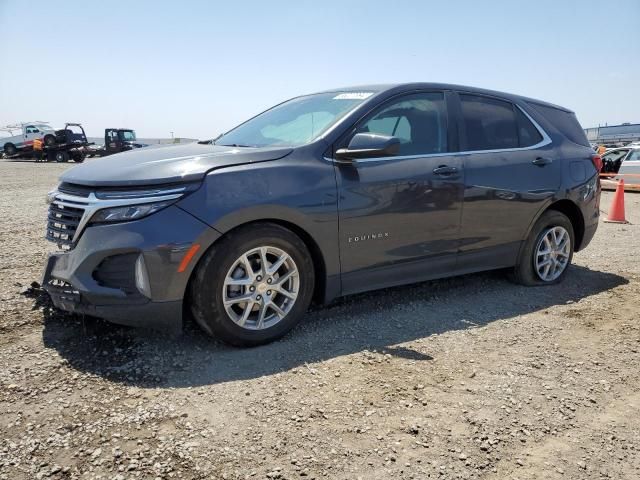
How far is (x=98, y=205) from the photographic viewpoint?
9.34 feet

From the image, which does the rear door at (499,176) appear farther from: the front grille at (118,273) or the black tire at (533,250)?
the front grille at (118,273)

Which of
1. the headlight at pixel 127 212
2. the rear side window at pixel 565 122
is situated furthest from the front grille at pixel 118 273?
the rear side window at pixel 565 122

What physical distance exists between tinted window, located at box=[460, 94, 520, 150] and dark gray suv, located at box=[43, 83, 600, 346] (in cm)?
2

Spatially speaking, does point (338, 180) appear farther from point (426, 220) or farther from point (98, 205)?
point (98, 205)

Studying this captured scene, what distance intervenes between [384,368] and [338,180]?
4.14 feet

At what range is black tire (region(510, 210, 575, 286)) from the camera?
15.1ft

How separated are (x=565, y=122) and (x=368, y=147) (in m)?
2.77

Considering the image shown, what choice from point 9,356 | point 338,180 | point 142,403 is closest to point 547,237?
point 338,180

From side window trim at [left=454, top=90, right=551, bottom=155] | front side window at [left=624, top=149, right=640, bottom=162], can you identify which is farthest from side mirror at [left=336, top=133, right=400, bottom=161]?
front side window at [left=624, top=149, right=640, bottom=162]

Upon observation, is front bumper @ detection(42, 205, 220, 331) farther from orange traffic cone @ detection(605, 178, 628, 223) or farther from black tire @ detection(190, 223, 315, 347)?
orange traffic cone @ detection(605, 178, 628, 223)

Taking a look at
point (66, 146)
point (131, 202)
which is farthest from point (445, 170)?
point (66, 146)

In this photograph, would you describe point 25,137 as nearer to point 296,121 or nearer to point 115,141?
point 115,141

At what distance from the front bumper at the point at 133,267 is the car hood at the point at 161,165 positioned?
0.23 meters

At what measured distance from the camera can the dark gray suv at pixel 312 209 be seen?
9.29 ft
